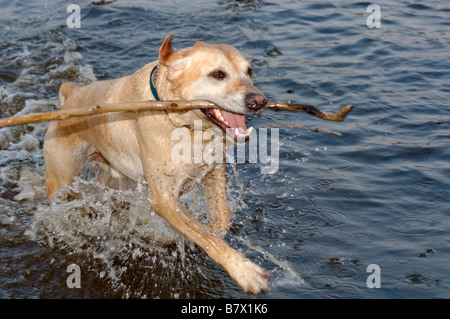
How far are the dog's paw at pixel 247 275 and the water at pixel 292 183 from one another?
42cm

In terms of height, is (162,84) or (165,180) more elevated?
(162,84)

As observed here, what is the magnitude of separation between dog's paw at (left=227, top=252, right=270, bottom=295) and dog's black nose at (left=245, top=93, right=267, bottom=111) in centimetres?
102

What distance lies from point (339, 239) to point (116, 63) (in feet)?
18.1

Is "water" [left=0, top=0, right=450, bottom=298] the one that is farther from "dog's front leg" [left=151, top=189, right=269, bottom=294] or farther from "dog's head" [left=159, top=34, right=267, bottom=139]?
"dog's head" [left=159, top=34, right=267, bottom=139]

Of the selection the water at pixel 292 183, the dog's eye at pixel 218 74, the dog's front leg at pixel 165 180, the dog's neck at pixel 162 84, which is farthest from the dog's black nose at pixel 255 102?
the water at pixel 292 183

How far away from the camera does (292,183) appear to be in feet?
18.7

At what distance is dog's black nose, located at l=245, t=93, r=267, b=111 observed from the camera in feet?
12.5

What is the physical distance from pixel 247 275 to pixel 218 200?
1089mm

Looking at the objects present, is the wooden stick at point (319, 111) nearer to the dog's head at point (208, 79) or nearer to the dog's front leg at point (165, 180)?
the dog's head at point (208, 79)

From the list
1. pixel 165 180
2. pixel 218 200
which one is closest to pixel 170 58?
pixel 165 180

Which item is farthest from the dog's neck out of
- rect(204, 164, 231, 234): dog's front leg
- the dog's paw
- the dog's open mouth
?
the dog's paw

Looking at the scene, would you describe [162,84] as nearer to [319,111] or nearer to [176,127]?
[176,127]

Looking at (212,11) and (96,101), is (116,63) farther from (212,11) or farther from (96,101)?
(96,101)

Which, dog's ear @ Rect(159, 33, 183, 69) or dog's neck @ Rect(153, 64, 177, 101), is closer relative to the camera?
dog's ear @ Rect(159, 33, 183, 69)
